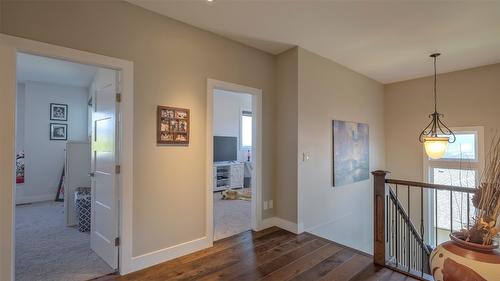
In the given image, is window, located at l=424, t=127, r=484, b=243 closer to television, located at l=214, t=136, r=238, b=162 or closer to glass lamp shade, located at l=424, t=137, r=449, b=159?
glass lamp shade, located at l=424, t=137, r=449, b=159

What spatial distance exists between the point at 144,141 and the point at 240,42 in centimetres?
195

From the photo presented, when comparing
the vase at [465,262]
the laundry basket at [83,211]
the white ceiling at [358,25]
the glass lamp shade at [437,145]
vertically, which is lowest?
the laundry basket at [83,211]

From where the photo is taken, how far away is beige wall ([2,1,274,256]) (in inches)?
85.0

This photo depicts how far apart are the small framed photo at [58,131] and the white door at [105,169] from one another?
3735mm

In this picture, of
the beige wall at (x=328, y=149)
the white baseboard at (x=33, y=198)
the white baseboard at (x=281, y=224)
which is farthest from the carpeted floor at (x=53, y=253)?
the beige wall at (x=328, y=149)

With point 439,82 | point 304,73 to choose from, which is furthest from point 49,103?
point 439,82

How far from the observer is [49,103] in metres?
5.73

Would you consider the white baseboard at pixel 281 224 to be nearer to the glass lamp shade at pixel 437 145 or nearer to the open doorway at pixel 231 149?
the open doorway at pixel 231 149

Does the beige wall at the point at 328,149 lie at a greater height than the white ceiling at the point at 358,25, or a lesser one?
lesser

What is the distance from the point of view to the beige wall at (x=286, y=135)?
12.0 ft

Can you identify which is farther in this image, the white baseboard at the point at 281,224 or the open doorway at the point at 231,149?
the open doorway at the point at 231,149

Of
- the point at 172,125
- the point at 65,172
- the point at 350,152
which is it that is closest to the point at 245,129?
the point at 350,152

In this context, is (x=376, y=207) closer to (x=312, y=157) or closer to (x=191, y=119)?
(x=312, y=157)

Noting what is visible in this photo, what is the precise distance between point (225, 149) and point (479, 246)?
241 inches
